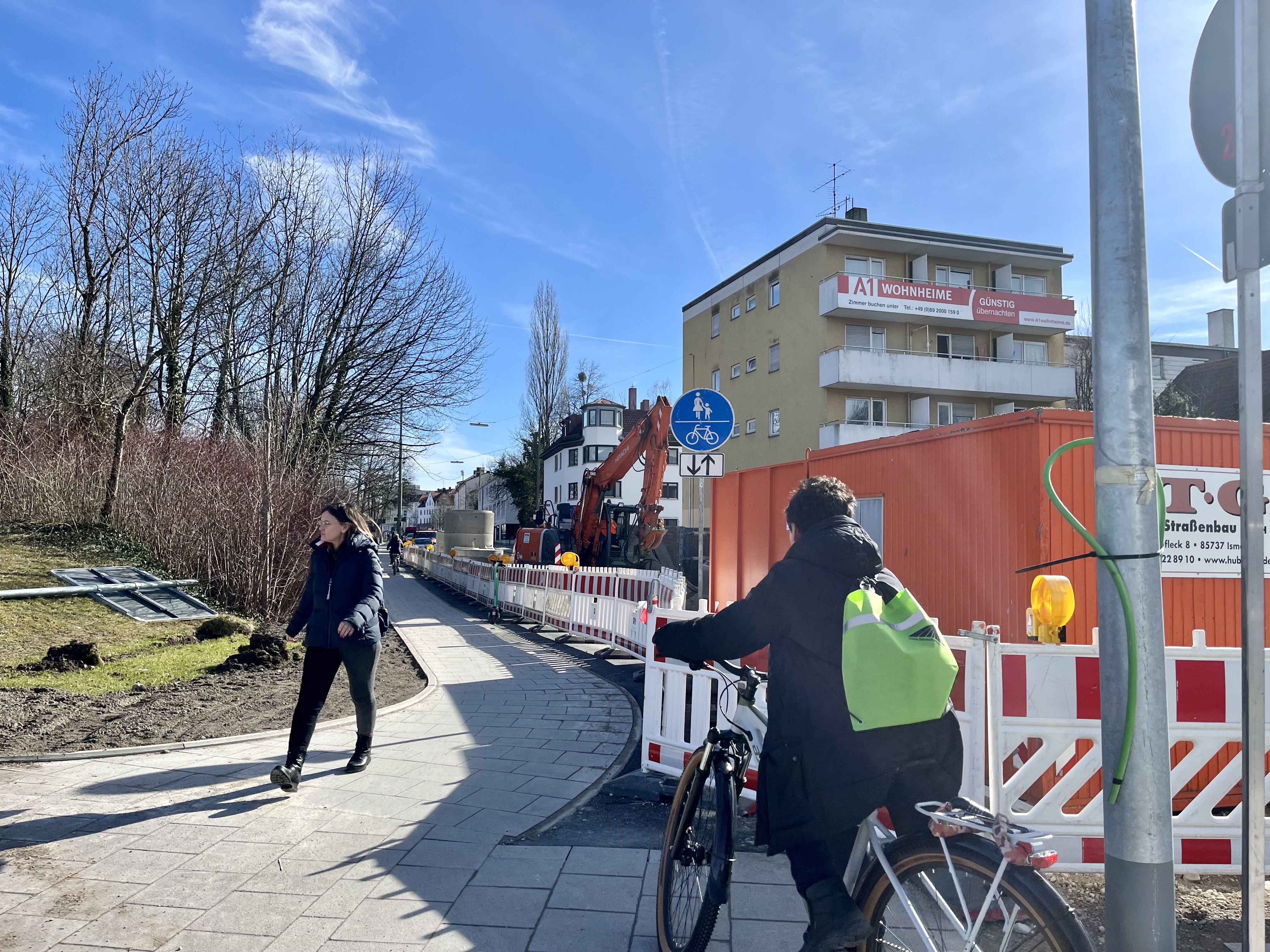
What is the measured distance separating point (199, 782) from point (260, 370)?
46.3 ft

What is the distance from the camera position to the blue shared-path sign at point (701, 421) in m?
8.96

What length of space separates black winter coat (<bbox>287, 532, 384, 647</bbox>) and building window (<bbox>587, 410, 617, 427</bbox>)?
5649cm

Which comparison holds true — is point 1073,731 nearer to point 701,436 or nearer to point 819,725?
point 819,725

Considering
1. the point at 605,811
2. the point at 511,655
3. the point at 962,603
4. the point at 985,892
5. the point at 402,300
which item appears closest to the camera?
the point at 985,892

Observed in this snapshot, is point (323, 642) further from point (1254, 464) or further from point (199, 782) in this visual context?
point (1254, 464)

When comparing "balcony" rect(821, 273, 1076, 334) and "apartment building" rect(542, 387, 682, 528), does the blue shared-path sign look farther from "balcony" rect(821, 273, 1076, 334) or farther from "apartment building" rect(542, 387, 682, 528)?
"apartment building" rect(542, 387, 682, 528)

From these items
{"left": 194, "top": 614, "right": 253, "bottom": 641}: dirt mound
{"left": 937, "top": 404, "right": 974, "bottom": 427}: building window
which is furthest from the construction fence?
{"left": 937, "top": 404, "right": 974, "bottom": 427}: building window

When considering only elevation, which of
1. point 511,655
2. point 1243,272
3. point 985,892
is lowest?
point 511,655

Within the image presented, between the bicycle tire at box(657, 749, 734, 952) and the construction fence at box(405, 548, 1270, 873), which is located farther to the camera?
the construction fence at box(405, 548, 1270, 873)

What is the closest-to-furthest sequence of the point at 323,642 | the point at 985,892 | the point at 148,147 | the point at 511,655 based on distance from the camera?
the point at 985,892, the point at 323,642, the point at 511,655, the point at 148,147

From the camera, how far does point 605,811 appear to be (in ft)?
17.1

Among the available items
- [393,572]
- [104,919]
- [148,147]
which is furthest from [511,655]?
[393,572]

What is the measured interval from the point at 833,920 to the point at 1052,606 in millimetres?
2369

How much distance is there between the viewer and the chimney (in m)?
45.4
